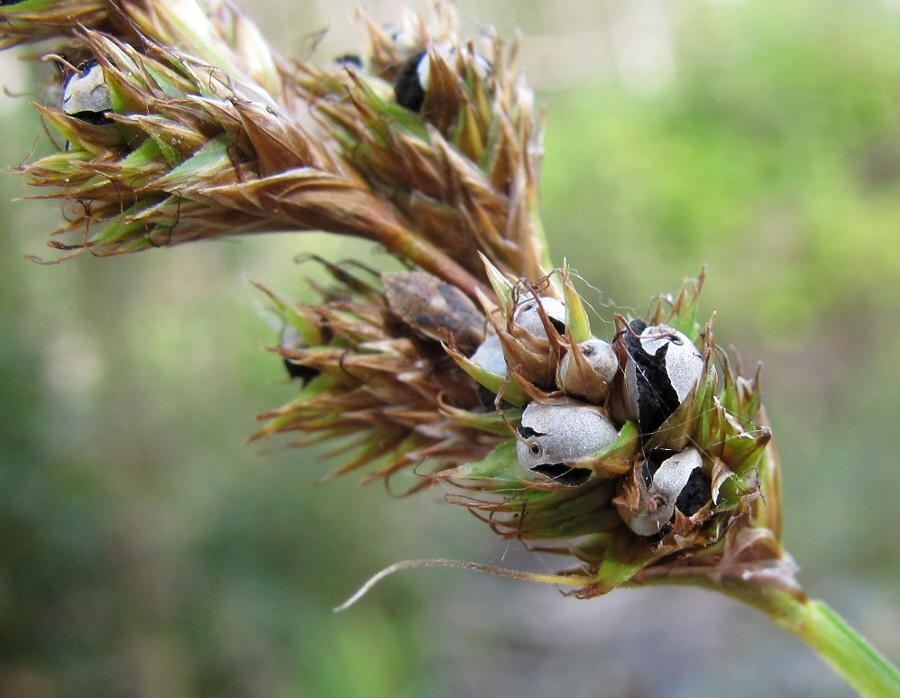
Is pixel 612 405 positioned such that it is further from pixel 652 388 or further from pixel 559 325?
pixel 559 325

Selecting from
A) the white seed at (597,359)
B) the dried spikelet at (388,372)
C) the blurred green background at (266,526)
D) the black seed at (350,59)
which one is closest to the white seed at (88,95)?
the dried spikelet at (388,372)

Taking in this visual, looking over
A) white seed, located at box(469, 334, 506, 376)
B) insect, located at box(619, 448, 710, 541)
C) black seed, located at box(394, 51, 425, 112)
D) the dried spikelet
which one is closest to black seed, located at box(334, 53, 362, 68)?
black seed, located at box(394, 51, 425, 112)

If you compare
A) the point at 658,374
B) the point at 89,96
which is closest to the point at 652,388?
the point at 658,374

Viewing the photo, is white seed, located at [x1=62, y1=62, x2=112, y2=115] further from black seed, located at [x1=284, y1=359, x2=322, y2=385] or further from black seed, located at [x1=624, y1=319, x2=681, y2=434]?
black seed, located at [x1=624, y1=319, x2=681, y2=434]

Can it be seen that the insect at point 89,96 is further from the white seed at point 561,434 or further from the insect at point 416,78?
the white seed at point 561,434

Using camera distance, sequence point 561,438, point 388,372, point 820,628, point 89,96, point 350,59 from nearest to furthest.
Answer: point 561,438 < point 89,96 < point 820,628 < point 388,372 < point 350,59

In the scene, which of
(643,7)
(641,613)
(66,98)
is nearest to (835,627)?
(66,98)
